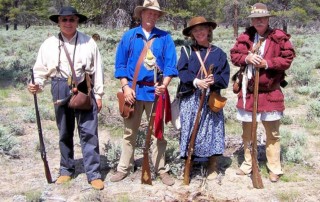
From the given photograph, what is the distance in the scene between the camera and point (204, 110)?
4.99 m

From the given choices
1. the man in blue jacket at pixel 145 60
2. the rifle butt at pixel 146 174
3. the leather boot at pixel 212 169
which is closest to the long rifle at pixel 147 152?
the rifle butt at pixel 146 174

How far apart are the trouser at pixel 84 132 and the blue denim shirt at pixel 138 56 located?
22.2 inches

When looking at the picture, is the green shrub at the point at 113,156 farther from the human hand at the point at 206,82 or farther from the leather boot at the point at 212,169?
the human hand at the point at 206,82

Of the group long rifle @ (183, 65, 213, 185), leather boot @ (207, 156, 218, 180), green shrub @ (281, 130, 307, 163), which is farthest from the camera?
green shrub @ (281, 130, 307, 163)

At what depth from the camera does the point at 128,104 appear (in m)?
4.75

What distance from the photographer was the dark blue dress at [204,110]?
4.82 meters

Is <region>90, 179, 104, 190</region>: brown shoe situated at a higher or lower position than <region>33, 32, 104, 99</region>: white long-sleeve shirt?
lower

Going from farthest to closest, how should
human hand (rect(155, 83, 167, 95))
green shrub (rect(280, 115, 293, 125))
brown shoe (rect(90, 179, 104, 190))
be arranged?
1. green shrub (rect(280, 115, 293, 125))
2. brown shoe (rect(90, 179, 104, 190))
3. human hand (rect(155, 83, 167, 95))

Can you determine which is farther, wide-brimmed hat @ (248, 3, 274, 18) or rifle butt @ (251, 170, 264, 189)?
rifle butt @ (251, 170, 264, 189)

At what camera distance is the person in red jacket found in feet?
15.6

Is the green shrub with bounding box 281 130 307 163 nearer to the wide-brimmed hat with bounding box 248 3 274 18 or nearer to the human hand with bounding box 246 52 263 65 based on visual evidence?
the human hand with bounding box 246 52 263 65

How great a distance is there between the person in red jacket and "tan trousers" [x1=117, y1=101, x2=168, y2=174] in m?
1.11

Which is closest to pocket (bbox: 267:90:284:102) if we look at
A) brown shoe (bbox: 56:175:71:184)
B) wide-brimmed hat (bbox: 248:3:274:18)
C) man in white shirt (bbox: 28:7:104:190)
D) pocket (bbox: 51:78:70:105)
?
wide-brimmed hat (bbox: 248:3:274:18)

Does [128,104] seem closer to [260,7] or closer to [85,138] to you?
[85,138]
